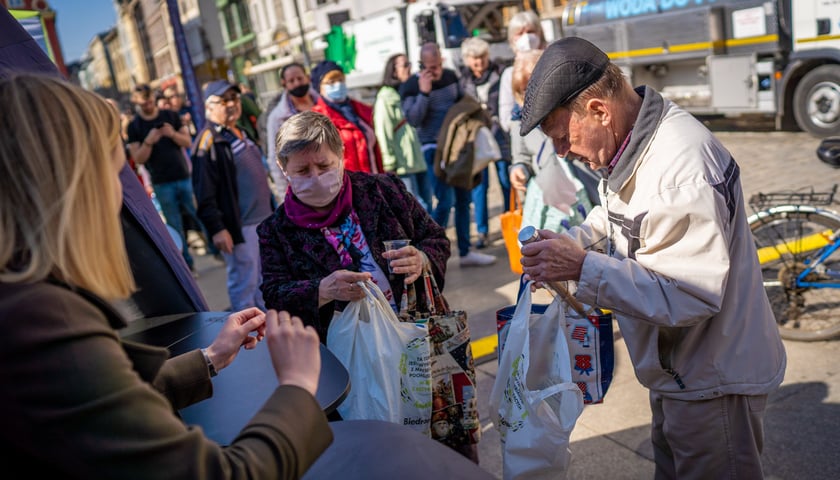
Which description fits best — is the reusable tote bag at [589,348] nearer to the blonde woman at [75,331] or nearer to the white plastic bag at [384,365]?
the white plastic bag at [384,365]

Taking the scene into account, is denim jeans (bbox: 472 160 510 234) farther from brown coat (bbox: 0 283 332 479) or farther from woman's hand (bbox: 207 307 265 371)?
brown coat (bbox: 0 283 332 479)

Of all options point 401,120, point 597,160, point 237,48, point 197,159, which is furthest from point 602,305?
point 237,48

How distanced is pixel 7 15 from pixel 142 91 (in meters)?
3.95

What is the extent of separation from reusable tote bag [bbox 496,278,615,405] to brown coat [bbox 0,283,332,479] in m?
1.24

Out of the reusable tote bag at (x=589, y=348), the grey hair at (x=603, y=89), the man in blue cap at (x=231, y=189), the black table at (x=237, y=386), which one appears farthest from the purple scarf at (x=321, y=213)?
the man in blue cap at (x=231, y=189)

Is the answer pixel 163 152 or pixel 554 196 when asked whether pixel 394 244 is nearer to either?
pixel 554 196

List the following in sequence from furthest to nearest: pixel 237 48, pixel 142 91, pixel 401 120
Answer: pixel 237 48, pixel 142 91, pixel 401 120

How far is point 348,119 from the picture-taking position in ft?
16.0

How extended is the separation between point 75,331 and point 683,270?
131cm

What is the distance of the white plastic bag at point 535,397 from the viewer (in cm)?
184

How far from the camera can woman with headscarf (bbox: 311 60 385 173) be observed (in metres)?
4.77

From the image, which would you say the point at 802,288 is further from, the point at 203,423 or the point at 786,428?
the point at 203,423

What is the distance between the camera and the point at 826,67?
28.9ft

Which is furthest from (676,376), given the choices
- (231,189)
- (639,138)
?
(231,189)
